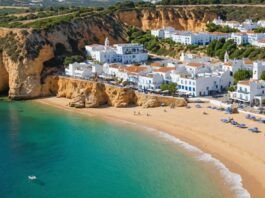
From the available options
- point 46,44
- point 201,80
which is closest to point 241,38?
point 201,80

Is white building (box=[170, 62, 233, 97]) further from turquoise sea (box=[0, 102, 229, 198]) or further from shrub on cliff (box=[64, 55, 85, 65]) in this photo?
shrub on cliff (box=[64, 55, 85, 65])

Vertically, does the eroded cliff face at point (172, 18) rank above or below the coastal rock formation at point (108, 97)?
above

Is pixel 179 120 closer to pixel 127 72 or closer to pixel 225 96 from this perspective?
pixel 225 96

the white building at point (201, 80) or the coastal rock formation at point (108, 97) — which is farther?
the white building at point (201, 80)

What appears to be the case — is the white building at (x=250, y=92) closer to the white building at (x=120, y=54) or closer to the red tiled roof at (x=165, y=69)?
the red tiled roof at (x=165, y=69)

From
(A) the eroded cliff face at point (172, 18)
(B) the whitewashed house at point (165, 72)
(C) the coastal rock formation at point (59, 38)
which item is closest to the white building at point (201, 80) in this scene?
(B) the whitewashed house at point (165, 72)

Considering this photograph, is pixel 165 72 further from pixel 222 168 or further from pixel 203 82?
pixel 222 168
